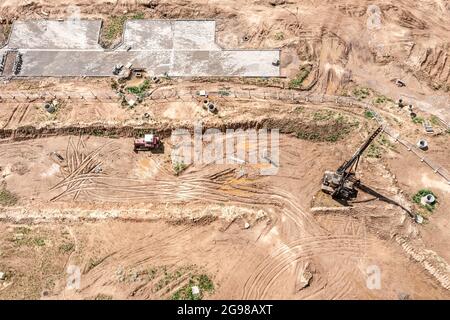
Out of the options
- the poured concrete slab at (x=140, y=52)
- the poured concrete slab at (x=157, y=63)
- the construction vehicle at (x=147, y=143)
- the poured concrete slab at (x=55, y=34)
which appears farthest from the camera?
the poured concrete slab at (x=55, y=34)

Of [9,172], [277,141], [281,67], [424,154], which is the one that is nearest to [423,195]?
[424,154]

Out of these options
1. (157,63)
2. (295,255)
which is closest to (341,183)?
(295,255)

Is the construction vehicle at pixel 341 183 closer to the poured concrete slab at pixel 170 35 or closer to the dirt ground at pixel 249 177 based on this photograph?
the dirt ground at pixel 249 177

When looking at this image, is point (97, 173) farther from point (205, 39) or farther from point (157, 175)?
point (205, 39)

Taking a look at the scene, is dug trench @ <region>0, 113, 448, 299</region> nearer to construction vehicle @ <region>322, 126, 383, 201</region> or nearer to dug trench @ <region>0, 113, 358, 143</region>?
dug trench @ <region>0, 113, 358, 143</region>

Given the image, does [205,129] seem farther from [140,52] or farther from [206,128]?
[140,52]

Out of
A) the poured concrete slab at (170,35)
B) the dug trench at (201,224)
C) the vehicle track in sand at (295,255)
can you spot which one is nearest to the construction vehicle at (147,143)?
the dug trench at (201,224)
